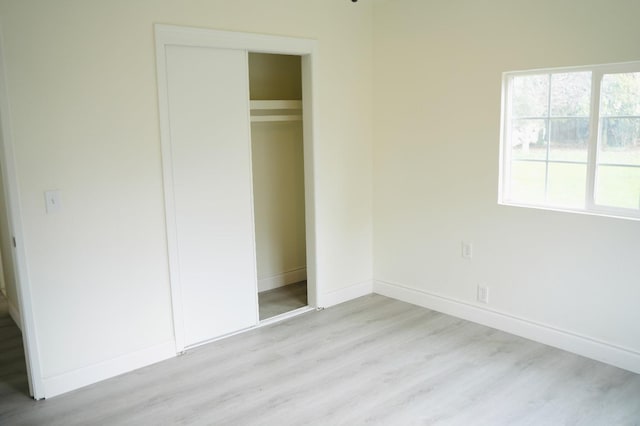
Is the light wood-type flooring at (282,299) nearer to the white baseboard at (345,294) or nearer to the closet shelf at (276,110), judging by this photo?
the white baseboard at (345,294)

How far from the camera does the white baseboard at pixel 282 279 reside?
17.1 feet

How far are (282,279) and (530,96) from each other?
2.93m

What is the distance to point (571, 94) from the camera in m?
3.58

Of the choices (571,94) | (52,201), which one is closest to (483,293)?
(571,94)

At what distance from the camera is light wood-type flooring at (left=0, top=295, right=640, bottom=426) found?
2959 millimetres

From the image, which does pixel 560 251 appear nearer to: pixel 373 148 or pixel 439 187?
pixel 439 187

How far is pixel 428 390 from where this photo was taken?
3219 millimetres

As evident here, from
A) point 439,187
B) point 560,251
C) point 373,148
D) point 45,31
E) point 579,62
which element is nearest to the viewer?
point 45,31

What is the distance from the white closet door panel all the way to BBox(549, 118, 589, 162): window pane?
2263mm

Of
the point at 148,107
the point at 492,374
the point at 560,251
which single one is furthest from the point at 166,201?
the point at 560,251

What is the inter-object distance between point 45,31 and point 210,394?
7.78 feet

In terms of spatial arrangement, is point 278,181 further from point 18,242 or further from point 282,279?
point 18,242

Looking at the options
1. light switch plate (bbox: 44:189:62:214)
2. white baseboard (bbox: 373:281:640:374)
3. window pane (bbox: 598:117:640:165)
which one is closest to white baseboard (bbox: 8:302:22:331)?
light switch plate (bbox: 44:189:62:214)

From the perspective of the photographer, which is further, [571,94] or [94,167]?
[571,94]
